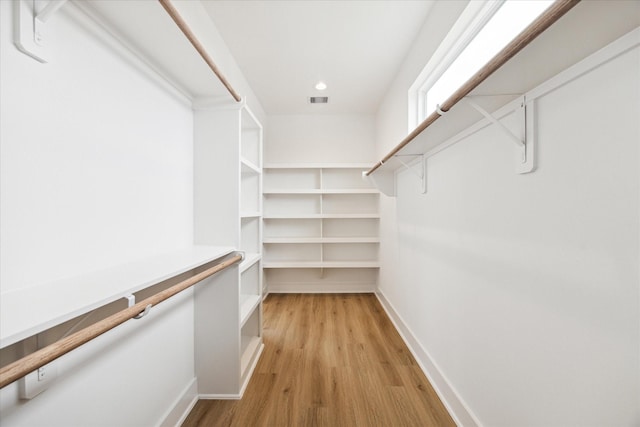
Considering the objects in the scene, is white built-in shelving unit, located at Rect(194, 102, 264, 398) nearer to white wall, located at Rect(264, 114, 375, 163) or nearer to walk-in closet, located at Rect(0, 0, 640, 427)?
walk-in closet, located at Rect(0, 0, 640, 427)

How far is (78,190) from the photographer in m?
0.86

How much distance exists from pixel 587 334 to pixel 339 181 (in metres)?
3.12

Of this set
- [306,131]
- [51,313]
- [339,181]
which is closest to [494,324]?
[51,313]

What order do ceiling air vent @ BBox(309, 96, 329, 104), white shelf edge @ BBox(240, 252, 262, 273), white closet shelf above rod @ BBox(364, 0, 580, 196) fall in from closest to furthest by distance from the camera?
1. white closet shelf above rod @ BBox(364, 0, 580, 196)
2. white shelf edge @ BBox(240, 252, 262, 273)
3. ceiling air vent @ BBox(309, 96, 329, 104)

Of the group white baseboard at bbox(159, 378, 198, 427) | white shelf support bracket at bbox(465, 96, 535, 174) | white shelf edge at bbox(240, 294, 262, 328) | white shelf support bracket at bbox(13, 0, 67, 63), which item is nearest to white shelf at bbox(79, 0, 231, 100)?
white shelf support bracket at bbox(13, 0, 67, 63)

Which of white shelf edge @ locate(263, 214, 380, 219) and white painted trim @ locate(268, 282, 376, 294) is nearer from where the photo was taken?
white shelf edge @ locate(263, 214, 380, 219)

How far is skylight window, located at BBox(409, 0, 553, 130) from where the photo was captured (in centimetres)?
118

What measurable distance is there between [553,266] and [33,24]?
1646 millimetres

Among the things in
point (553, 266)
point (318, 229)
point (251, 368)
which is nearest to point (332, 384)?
point (251, 368)

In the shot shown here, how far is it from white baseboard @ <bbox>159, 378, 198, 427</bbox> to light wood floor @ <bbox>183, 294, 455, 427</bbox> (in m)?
0.04

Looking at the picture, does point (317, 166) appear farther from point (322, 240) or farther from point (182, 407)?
point (182, 407)

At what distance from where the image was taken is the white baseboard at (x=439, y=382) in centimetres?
131

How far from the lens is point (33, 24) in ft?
2.37

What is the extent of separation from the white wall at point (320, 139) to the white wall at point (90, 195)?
238cm
